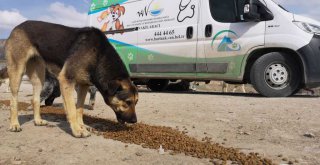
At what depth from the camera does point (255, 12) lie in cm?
878

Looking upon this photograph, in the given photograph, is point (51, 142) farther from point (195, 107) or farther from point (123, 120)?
point (195, 107)

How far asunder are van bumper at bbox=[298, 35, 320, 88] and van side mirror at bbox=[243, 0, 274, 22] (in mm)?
1060

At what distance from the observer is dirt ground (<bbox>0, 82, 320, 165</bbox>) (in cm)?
437

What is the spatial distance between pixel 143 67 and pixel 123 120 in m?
6.11

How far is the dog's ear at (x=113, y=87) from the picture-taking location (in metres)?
5.27

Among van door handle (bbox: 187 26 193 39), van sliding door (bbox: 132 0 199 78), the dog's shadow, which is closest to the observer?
the dog's shadow

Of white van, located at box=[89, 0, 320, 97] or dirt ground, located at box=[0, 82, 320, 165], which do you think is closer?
dirt ground, located at box=[0, 82, 320, 165]

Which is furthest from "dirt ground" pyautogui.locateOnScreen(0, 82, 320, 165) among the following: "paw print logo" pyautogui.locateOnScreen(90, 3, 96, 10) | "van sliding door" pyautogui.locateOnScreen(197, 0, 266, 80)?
"paw print logo" pyautogui.locateOnScreen(90, 3, 96, 10)

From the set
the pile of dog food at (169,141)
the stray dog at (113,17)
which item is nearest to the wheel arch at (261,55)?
the pile of dog food at (169,141)

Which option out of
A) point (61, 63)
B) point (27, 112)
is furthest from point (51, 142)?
point (27, 112)

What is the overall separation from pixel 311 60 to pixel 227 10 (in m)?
2.34

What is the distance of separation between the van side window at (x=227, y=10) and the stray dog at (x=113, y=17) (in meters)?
3.32

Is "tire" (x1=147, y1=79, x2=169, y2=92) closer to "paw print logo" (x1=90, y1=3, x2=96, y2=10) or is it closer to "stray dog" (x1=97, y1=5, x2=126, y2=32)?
"stray dog" (x1=97, y1=5, x2=126, y2=32)


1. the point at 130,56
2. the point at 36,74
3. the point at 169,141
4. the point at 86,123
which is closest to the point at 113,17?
the point at 130,56
